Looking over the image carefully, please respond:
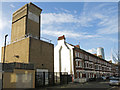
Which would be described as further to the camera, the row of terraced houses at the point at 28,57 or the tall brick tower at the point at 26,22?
the tall brick tower at the point at 26,22

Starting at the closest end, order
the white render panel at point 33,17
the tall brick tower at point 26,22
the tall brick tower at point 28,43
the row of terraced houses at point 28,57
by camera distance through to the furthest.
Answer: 1. the row of terraced houses at point 28,57
2. the tall brick tower at point 28,43
3. the tall brick tower at point 26,22
4. the white render panel at point 33,17

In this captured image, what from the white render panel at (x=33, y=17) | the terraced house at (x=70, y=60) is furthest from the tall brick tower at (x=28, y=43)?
the terraced house at (x=70, y=60)

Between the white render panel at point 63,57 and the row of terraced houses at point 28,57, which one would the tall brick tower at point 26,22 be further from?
the white render panel at point 63,57

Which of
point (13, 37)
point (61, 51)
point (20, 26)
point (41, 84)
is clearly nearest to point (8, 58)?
point (13, 37)

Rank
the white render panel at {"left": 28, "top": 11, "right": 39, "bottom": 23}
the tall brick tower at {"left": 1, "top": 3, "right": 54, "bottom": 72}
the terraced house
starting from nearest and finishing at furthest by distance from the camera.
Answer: the tall brick tower at {"left": 1, "top": 3, "right": 54, "bottom": 72} < the white render panel at {"left": 28, "top": 11, "right": 39, "bottom": 23} < the terraced house

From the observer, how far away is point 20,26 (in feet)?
86.7

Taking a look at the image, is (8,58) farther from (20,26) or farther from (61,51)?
(61,51)

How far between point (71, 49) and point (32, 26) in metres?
14.7

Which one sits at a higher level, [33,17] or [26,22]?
[33,17]

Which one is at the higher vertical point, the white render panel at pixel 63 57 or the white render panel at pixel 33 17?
the white render panel at pixel 33 17

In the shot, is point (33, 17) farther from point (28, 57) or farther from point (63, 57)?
point (63, 57)

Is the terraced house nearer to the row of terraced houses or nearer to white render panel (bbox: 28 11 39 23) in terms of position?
the row of terraced houses

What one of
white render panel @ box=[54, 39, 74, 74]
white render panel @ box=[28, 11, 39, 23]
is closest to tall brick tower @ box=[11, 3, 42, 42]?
white render panel @ box=[28, 11, 39, 23]

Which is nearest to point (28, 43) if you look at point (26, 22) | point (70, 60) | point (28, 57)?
point (28, 57)
